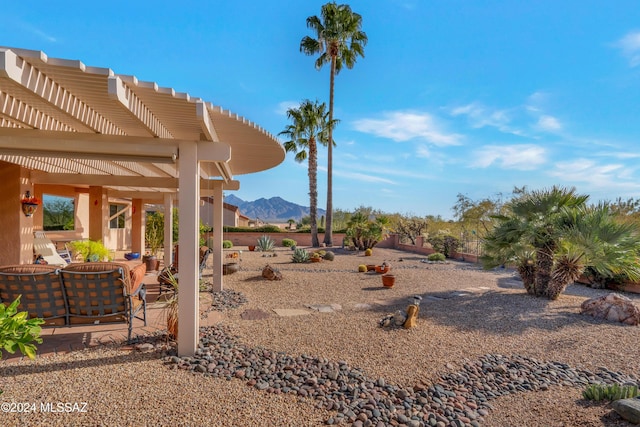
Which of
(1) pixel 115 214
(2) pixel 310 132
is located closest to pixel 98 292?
(1) pixel 115 214

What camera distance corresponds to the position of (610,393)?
10.5 feet

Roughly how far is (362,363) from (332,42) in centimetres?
2012

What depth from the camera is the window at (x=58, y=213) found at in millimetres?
12822

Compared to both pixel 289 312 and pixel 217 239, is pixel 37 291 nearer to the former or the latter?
pixel 289 312

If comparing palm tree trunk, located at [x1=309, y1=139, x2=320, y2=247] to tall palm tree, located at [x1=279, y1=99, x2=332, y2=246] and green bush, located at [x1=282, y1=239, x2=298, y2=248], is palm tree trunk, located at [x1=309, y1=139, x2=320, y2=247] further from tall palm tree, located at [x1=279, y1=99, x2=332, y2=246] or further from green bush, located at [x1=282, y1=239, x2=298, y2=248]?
green bush, located at [x1=282, y1=239, x2=298, y2=248]

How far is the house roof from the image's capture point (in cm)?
268

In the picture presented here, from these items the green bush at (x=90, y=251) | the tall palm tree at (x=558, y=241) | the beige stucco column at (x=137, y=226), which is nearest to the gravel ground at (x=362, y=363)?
the tall palm tree at (x=558, y=241)

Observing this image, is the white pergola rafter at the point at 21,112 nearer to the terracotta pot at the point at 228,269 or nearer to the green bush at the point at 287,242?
the terracotta pot at the point at 228,269

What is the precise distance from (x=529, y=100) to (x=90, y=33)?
1457 cm

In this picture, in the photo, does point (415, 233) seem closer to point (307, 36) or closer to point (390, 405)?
point (307, 36)

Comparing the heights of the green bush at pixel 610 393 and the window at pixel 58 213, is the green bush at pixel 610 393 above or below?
below

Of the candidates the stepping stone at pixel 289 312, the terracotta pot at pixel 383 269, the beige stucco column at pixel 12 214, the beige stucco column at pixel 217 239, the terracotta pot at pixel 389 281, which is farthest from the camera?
the terracotta pot at pixel 383 269

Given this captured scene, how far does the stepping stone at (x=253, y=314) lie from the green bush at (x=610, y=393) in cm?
440

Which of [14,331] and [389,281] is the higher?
[14,331]
